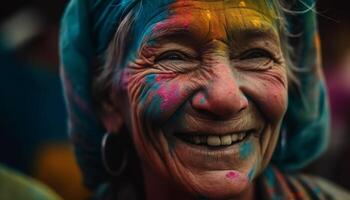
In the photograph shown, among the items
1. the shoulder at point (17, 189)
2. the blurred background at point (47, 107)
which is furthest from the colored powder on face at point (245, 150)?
the blurred background at point (47, 107)

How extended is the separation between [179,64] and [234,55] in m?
0.13

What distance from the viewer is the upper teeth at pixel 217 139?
141 centimetres

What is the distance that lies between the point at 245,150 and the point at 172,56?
0.88 ft

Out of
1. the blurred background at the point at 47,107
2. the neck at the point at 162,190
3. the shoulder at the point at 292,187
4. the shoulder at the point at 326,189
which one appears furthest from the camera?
the blurred background at the point at 47,107

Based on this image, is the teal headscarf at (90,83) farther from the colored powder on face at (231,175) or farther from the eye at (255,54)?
the colored powder on face at (231,175)

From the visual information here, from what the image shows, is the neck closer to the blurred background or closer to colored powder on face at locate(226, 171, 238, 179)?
colored powder on face at locate(226, 171, 238, 179)

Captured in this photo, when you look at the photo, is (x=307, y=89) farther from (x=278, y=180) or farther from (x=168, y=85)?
(x=168, y=85)

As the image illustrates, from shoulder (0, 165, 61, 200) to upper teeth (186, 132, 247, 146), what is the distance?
563 mm

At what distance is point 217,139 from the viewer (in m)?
1.41

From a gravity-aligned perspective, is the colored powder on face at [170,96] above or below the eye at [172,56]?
below

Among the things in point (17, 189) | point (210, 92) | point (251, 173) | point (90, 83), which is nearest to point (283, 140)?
point (251, 173)

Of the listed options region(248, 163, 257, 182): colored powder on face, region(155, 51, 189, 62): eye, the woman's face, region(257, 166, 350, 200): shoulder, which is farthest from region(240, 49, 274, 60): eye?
region(257, 166, 350, 200): shoulder

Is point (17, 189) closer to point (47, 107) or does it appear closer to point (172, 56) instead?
point (172, 56)

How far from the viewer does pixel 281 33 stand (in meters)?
1.51
